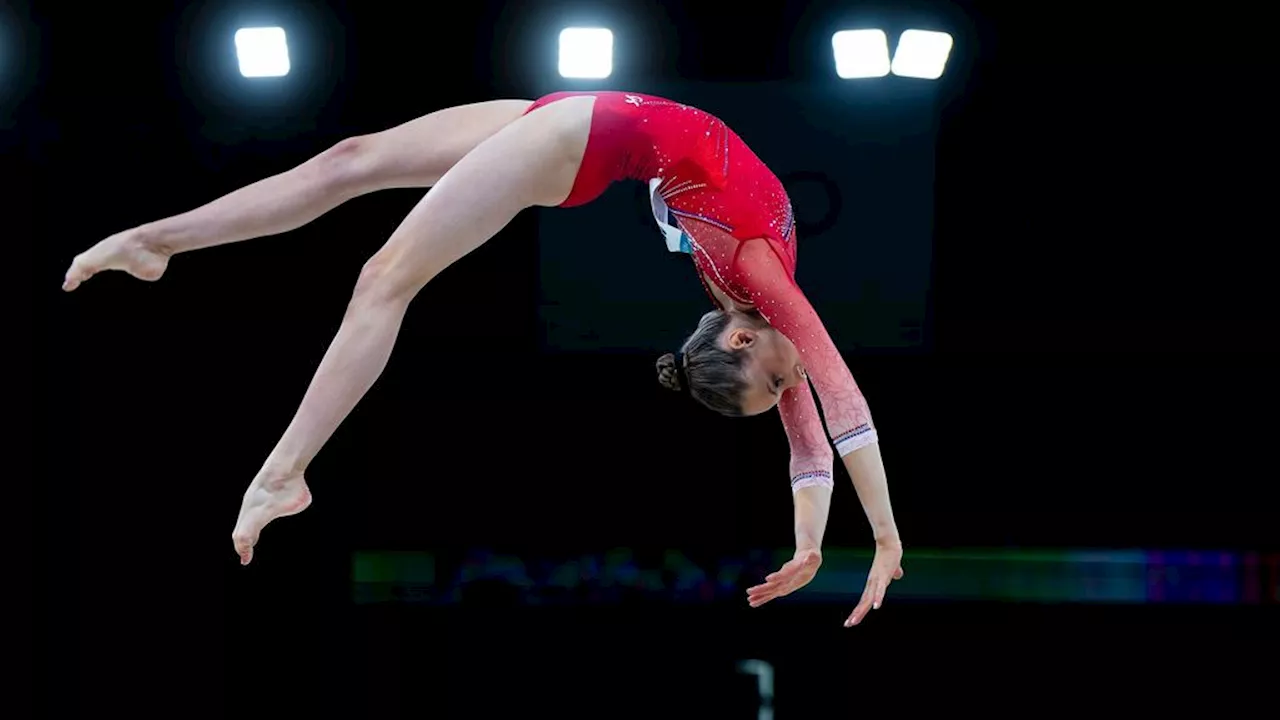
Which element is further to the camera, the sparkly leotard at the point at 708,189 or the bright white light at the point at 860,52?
the bright white light at the point at 860,52

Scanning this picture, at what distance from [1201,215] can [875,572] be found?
97.1 inches

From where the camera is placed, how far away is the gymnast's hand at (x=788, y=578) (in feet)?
9.64

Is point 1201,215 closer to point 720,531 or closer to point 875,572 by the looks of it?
point 720,531

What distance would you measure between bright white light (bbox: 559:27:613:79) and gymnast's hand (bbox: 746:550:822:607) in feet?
6.55

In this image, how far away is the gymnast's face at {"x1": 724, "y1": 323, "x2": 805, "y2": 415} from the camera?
3.08 m

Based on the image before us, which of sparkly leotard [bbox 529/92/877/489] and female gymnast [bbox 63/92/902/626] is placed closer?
female gymnast [bbox 63/92/902/626]

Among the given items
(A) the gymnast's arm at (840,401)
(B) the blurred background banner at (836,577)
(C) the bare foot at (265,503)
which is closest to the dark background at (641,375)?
(B) the blurred background banner at (836,577)

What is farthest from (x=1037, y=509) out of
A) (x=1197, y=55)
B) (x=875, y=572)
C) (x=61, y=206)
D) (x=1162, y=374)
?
(x=61, y=206)

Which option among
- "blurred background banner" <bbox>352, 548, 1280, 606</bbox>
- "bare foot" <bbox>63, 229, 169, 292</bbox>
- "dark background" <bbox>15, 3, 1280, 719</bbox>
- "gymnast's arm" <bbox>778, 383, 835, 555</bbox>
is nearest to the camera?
"bare foot" <bbox>63, 229, 169, 292</bbox>

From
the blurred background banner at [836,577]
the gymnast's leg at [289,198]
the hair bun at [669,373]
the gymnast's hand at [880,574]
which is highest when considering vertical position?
the gymnast's leg at [289,198]

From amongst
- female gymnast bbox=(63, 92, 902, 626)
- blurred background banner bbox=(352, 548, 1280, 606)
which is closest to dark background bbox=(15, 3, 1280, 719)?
blurred background banner bbox=(352, 548, 1280, 606)

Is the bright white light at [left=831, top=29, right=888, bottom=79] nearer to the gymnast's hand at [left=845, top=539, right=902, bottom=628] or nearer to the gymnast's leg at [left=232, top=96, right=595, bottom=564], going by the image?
the gymnast's leg at [left=232, top=96, right=595, bottom=564]

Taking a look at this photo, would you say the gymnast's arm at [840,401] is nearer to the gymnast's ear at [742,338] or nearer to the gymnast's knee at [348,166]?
the gymnast's ear at [742,338]

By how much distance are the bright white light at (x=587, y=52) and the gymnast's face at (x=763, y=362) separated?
1.71m
